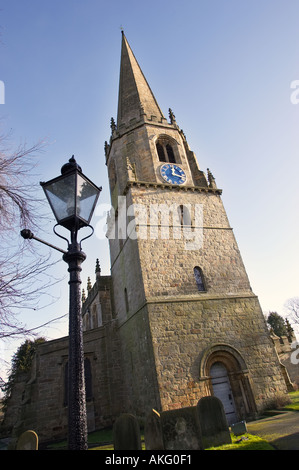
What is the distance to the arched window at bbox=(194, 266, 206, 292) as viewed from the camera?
13.4 m

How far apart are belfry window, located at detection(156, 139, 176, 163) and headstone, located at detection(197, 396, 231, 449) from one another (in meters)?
14.5

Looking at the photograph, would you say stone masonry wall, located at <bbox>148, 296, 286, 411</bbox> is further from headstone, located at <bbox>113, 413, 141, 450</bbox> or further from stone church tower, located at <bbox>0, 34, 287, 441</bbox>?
headstone, located at <bbox>113, 413, 141, 450</bbox>

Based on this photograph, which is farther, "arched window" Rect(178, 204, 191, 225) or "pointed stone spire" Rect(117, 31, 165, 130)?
"pointed stone spire" Rect(117, 31, 165, 130)

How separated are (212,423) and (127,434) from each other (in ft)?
6.94

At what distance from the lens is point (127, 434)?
177 inches

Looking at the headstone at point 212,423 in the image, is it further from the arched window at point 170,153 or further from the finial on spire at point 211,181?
the arched window at point 170,153

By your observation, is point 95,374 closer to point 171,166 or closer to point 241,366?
point 241,366

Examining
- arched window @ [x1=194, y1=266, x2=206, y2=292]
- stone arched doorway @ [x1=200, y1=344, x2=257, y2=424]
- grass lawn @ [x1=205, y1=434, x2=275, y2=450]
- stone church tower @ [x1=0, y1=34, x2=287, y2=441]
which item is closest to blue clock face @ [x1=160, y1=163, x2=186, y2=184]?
stone church tower @ [x1=0, y1=34, x2=287, y2=441]

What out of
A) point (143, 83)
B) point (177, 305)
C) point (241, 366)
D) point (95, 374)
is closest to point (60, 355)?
point (95, 374)

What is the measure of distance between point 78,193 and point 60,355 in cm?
1460

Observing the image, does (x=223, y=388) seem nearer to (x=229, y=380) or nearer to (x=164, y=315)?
(x=229, y=380)

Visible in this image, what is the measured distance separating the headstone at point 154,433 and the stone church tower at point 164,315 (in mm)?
5682

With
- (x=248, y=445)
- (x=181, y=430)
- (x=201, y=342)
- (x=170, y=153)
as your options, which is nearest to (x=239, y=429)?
(x=248, y=445)

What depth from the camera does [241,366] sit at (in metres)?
11.6
